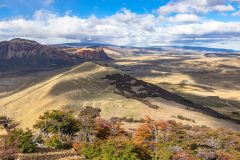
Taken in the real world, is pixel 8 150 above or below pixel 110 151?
below

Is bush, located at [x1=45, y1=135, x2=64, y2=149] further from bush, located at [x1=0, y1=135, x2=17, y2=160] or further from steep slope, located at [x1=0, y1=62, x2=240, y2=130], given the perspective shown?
steep slope, located at [x1=0, y1=62, x2=240, y2=130]

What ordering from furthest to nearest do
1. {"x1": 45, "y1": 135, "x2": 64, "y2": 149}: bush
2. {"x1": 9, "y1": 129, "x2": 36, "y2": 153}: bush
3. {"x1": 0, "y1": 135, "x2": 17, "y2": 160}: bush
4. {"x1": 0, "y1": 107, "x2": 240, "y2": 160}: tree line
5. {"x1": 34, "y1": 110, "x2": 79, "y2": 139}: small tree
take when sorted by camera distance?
{"x1": 34, "y1": 110, "x2": 79, "y2": 139}: small tree, {"x1": 45, "y1": 135, "x2": 64, "y2": 149}: bush, {"x1": 9, "y1": 129, "x2": 36, "y2": 153}: bush, {"x1": 0, "y1": 107, "x2": 240, "y2": 160}: tree line, {"x1": 0, "y1": 135, "x2": 17, "y2": 160}: bush

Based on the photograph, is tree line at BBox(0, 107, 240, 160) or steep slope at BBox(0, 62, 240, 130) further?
steep slope at BBox(0, 62, 240, 130)

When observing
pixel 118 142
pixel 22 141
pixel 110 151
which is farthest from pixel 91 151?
pixel 22 141

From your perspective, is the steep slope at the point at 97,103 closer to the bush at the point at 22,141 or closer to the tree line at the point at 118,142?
the tree line at the point at 118,142

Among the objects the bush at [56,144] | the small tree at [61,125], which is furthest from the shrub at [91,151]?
the small tree at [61,125]

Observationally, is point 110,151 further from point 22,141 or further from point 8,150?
point 22,141

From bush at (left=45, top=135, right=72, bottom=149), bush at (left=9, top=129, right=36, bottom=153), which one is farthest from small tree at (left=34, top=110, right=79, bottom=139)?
bush at (left=9, top=129, right=36, bottom=153)

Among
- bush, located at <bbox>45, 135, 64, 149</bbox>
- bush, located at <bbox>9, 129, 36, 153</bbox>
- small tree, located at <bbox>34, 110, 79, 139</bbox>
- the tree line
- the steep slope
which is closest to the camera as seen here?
the tree line

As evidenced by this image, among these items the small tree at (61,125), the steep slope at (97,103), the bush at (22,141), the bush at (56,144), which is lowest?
the steep slope at (97,103)

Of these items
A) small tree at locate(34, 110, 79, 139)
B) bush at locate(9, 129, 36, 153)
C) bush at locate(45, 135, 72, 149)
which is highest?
bush at locate(9, 129, 36, 153)
